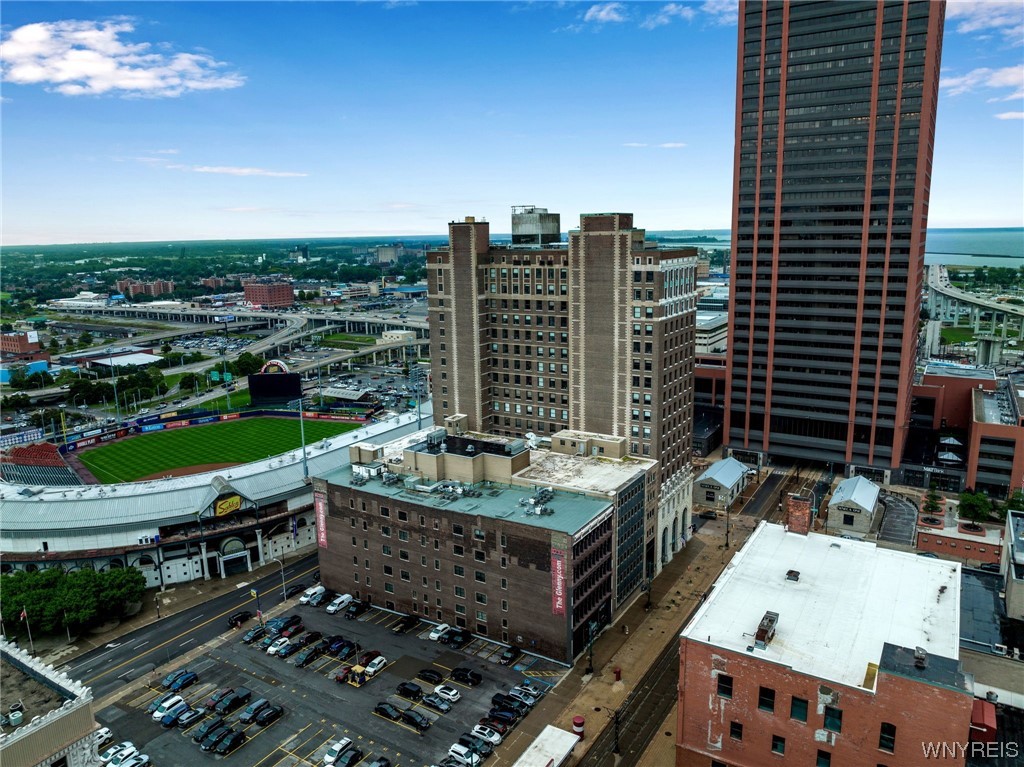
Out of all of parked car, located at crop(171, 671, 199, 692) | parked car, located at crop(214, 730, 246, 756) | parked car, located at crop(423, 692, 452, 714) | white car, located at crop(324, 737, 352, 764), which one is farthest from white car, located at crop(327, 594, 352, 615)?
white car, located at crop(324, 737, 352, 764)

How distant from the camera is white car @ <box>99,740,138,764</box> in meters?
64.5

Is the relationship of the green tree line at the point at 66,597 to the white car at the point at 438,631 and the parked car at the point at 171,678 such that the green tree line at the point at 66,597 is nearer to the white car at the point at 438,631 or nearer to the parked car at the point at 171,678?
the parked car at the point at 171,678

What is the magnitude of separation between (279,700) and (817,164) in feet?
400

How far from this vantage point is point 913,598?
2442 inches

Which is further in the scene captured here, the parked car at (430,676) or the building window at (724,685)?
the parked car at (430,676)

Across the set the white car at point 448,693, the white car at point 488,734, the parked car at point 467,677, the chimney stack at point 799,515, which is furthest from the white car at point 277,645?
the chimney stack at point 799,515

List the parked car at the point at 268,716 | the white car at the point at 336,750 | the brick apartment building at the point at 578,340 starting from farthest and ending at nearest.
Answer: the brick apartment building at the point at 578,340, the parked car at the point at 268,716, the white car at the point at 336,750

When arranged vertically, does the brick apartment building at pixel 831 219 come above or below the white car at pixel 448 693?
above

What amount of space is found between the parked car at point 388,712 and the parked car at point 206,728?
15213mm

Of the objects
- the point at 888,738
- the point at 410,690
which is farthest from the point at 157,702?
the point at 888,738

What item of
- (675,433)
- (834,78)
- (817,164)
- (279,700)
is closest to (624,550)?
(675,433)

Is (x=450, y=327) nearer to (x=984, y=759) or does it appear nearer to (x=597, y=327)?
(x=597, y=327)

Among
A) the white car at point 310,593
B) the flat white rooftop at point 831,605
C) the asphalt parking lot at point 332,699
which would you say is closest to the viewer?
the flat white rooftop at point 831,605

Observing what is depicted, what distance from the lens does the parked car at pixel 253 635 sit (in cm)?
8481
